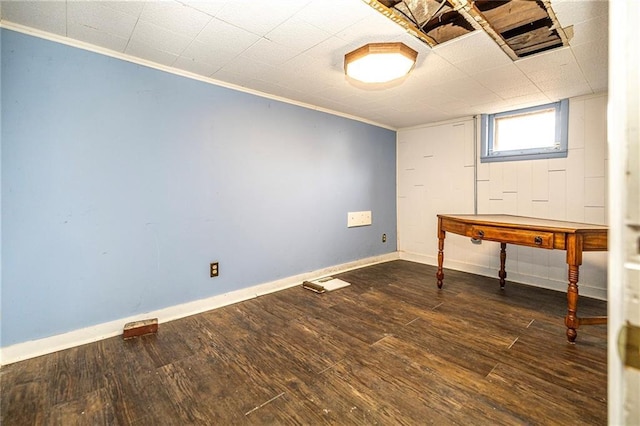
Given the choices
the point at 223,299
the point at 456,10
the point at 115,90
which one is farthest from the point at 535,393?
the point at 115,90

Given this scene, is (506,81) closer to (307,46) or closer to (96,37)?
(307,46)

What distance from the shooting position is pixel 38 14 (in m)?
1.50

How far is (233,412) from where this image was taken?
1249 mm

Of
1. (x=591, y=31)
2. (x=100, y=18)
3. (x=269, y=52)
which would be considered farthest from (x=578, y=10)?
(x=100, y=18)

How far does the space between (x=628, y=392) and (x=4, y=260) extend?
98.2 inches

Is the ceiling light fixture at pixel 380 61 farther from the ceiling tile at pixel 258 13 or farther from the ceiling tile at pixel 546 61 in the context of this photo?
the ceiling tile at pixel 546 61

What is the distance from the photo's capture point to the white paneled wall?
8.54 feet

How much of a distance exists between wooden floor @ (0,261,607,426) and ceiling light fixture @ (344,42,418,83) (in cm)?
178

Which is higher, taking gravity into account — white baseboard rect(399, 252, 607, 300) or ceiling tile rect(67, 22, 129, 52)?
ceiling tile rect(67, 22, 129, 52)

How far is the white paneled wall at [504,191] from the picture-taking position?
103 inches

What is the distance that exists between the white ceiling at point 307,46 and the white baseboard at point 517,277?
1795mm

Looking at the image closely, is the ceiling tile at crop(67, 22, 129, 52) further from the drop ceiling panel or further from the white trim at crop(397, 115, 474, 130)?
the white trim at crop(397, 115, 474, 130)

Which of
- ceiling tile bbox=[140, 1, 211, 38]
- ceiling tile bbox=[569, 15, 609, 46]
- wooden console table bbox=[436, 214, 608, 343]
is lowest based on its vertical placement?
wooden console table bbox=[436, 214, 608, 343]

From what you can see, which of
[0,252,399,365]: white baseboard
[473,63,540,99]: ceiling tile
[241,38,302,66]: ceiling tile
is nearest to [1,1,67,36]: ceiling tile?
[241,38,302,66]: ceiling tile
